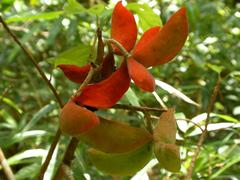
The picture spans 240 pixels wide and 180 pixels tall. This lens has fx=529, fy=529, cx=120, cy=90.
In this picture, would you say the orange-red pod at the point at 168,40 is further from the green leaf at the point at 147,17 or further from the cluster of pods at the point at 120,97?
the green leaf at the point at 147,17

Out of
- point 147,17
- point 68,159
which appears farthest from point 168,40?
point 147,17

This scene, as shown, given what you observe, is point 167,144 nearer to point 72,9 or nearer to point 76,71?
point 76,71

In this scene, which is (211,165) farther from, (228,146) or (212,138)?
(212,138)

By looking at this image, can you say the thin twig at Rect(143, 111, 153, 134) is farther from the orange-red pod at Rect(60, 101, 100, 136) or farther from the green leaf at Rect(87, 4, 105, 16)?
the green leaf at Rect(87, 4, 105, 16)

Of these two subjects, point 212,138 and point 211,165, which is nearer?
point 211,165

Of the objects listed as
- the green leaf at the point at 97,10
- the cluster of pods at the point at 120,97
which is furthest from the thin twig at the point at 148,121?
the green leaf at the point at 97,10

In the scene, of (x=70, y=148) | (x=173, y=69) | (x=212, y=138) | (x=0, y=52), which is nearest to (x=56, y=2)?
(x=0, y=52)

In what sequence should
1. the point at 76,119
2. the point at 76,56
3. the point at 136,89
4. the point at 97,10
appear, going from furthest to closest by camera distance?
the point at 136,89 < the point at 97,10 < the point at 76,56 < the point at 76,119
